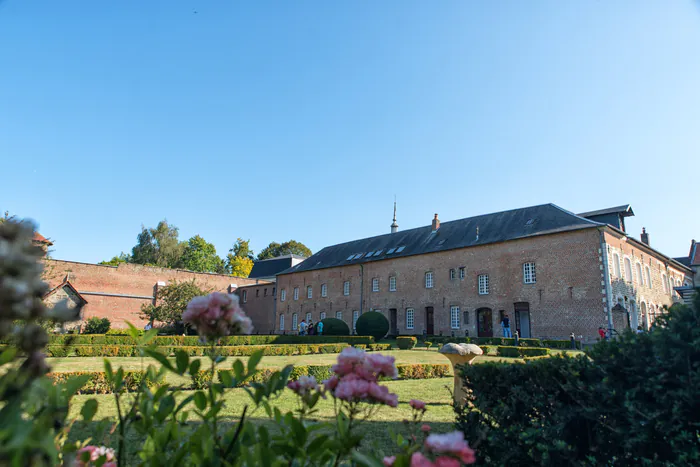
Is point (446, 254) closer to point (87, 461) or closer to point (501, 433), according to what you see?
point (501, 433)

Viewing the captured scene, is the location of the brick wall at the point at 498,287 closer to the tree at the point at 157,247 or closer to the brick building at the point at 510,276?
the brick building at the point at 510,276

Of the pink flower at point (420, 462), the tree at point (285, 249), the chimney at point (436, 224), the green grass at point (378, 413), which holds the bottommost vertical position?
the green grass at point (378, 413)

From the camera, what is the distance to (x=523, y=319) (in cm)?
2433

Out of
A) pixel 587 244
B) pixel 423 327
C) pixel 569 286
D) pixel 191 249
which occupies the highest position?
pixel 191 249

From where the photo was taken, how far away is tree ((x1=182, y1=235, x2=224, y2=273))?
191 feet

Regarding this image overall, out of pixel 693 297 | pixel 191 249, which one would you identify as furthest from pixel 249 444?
pixel 191 249

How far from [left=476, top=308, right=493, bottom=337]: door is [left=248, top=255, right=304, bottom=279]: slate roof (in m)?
29.1

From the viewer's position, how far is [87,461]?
1.71m

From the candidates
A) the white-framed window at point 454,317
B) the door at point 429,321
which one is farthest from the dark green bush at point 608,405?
the door at point 429,321

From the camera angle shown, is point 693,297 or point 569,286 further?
point 569,286

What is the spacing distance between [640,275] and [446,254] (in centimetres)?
1182

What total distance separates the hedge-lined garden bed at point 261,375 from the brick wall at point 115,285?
2576 cm

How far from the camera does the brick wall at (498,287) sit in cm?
2200

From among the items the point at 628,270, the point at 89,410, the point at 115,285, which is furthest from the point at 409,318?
the point at 89,410
